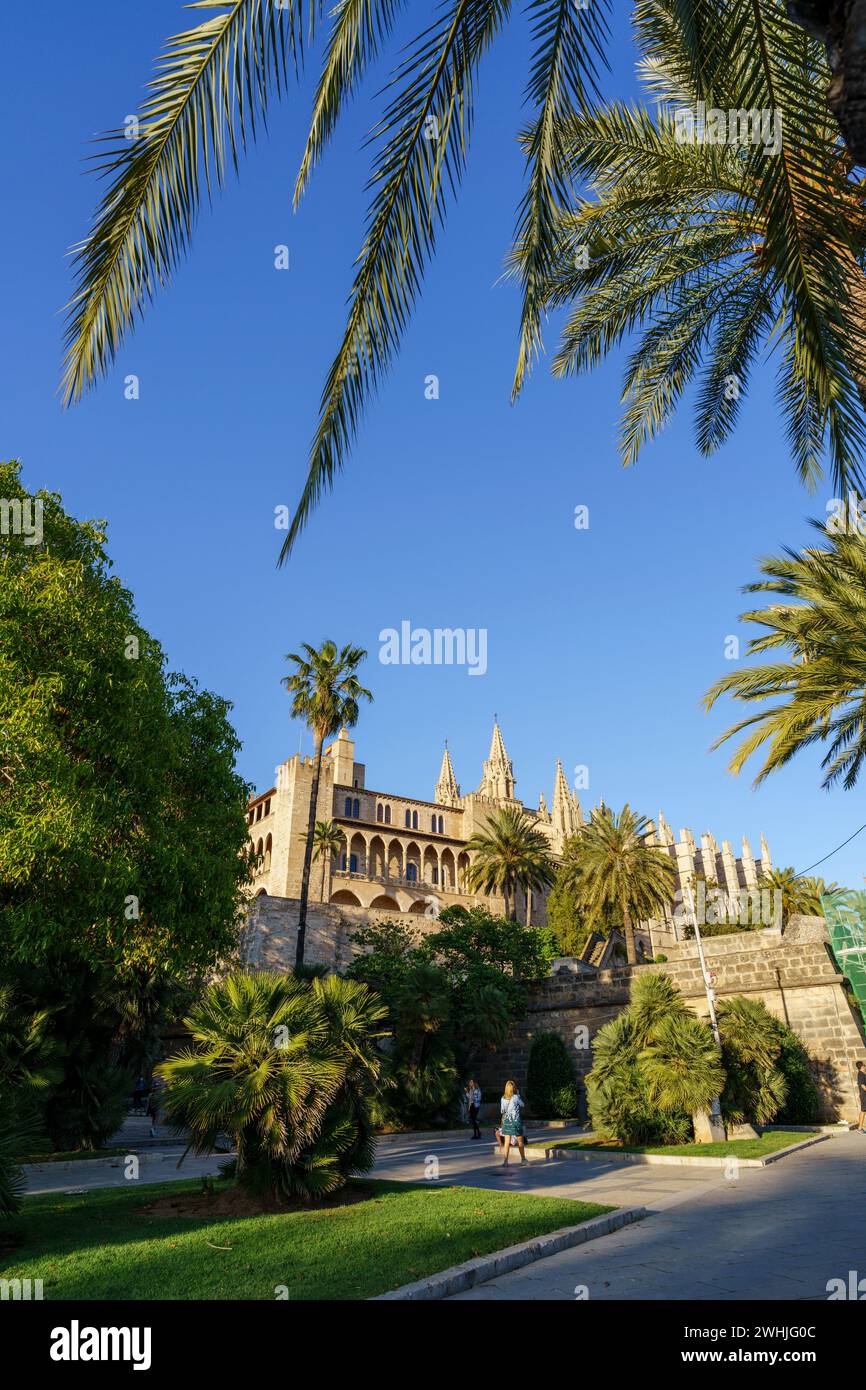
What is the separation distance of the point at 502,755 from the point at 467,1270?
8478cm

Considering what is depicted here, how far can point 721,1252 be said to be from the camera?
22.1 ft

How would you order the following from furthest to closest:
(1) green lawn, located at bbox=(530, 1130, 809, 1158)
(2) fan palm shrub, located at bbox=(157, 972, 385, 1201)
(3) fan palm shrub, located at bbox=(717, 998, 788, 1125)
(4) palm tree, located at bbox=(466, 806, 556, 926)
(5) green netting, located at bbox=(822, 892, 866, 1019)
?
(4) palm tree, located at bbox=(466, 806, 556, 926)
(5) green netting, located at bbox=(822, 892, 866, 1019)
(3) fan palm shrub, located at bbox=(717, 998, 788, 1125)
(1) green lawn, located at bbox=(530, 1130, 809, 1158)
(2) fan palm shrub, located at bbox=(157, 972, 385, 1201)

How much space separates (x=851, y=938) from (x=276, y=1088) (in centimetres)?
1746

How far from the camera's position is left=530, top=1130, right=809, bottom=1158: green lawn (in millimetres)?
14023

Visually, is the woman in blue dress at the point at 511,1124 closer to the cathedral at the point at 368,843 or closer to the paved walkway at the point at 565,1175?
the paved walkway at the point at 565,1175

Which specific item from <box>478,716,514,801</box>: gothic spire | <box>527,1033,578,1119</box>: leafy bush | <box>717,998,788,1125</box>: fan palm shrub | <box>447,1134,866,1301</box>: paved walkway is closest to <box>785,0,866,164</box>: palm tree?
<box>447,1134,866,1301</box>: paved walkway

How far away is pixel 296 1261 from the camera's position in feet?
21.7

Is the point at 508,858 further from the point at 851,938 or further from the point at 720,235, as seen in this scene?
the point at 720,235

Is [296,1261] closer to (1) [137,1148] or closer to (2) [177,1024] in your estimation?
(1) [137,1148]

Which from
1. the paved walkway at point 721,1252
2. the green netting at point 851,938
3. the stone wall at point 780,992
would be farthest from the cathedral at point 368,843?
the paved walkway at point 721,1252

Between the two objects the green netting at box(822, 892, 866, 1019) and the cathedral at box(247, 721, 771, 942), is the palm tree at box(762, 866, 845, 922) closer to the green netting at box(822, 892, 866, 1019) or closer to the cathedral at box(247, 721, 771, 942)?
the cathedral at box(247, 721, 771, 942)

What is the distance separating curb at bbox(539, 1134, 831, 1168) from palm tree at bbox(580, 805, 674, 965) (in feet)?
95.7

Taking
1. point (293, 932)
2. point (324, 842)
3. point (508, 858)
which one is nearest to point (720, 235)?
point (293, 932)

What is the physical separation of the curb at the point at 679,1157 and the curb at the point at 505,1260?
5.56 m
